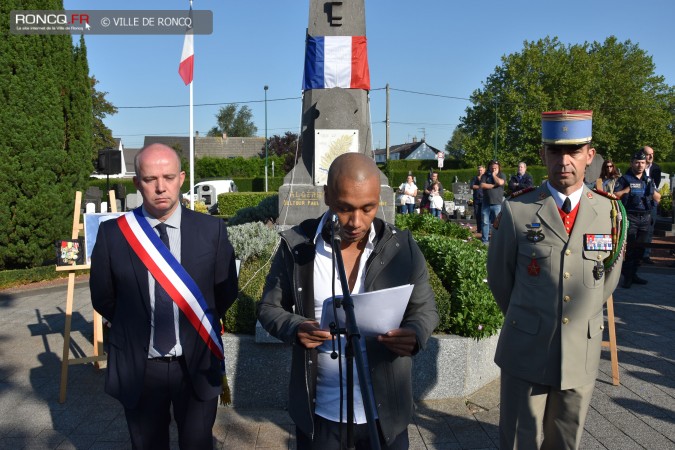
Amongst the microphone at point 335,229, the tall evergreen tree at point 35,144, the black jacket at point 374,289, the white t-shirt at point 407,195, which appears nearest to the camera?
the microphone at point 335,229

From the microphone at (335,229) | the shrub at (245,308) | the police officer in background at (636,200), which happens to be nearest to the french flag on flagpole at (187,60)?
the shrub at (245,308)

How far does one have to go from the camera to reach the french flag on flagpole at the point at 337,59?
31.8ft

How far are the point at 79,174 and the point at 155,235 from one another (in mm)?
10840

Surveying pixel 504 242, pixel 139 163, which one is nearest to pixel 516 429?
pixel 504 242

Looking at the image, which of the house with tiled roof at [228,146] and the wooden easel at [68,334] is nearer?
the wooden easel at [68,334]

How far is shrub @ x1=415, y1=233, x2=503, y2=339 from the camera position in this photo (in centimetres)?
493

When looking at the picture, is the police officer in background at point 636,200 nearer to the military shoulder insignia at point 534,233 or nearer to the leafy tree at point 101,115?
the military shoulder insignia at point 534,233

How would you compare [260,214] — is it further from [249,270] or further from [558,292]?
[558,292]

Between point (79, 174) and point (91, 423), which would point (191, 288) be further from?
point (79, 174)

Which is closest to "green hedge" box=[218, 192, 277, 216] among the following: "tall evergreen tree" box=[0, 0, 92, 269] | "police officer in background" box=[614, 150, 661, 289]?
"tall evergreen tree" box=[0, 0, 92, 269]

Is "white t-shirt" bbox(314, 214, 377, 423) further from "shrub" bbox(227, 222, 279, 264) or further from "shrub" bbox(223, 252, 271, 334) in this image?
"shrub" bbox(227, 222, 279, 264)

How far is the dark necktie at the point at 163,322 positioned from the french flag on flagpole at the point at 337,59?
24.3 feet

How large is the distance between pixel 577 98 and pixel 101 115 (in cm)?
4246

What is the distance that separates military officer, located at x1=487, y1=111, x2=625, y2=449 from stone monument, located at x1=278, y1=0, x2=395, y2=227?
264 inches
